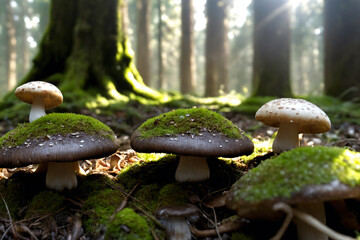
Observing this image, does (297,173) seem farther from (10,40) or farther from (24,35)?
(24,35)

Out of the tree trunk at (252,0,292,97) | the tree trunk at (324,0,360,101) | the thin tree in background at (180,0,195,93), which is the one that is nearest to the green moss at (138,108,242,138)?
the tree trunk at (252,0,292,97)

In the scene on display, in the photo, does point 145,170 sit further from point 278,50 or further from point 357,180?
point 278,50

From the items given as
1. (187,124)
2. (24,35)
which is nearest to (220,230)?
(187,124)

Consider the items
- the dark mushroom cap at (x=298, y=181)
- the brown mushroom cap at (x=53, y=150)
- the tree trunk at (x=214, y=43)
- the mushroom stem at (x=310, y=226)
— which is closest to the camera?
the dark mushroom cap at (x=298, y=181)

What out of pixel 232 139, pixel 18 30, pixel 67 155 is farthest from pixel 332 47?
pixel 18 30

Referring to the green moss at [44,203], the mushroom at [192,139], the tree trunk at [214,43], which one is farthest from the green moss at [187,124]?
the tree trunk at [214,43]

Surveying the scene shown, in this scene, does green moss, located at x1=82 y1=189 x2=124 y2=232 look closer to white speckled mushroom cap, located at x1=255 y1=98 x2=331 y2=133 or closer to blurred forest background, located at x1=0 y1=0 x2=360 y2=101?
white speckled mushroom cap, located at x1=255 y1=98 x2=331 y2=133

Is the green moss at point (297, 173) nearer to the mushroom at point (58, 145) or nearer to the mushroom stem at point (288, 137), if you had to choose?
the mushroom stem at point (288, 137)
